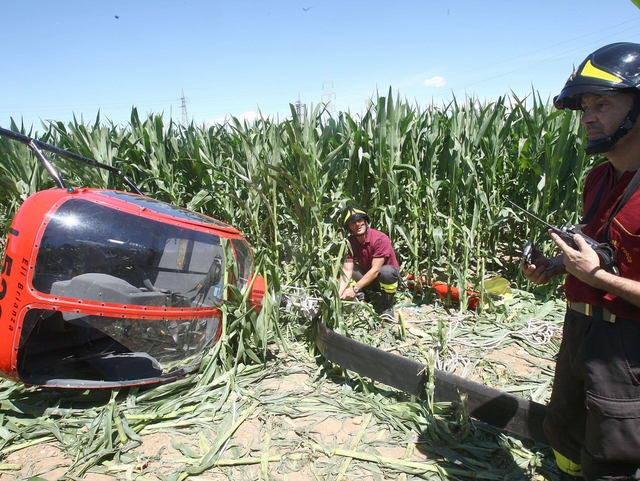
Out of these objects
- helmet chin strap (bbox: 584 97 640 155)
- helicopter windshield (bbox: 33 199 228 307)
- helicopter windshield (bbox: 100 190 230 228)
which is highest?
helmet chin strap (bbox: 584 97 640 155)

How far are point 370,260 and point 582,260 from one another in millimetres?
2986

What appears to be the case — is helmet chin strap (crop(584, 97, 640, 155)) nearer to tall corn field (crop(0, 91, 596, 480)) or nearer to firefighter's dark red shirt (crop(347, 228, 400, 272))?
tall corn field (crop(0, 91, 596, 480))

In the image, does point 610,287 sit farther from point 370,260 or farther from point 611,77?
point 370,260

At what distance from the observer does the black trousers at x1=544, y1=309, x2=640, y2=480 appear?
1577mm

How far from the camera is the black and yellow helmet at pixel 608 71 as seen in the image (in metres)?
1.61

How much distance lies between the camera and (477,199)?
4.48m

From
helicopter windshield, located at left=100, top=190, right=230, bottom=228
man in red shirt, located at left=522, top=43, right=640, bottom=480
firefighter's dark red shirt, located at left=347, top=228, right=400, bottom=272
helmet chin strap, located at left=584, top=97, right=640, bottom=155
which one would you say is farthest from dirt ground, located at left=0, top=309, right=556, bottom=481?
firefighter's dark red shirt, located at left=347, top=228, right=400, bottom=272

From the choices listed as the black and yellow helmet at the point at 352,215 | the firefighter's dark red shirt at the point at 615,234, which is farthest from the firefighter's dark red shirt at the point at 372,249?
the firefighter's dark red shirt at the point at 615,234

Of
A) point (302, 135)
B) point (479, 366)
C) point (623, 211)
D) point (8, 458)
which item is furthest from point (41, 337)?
point (623, 211)

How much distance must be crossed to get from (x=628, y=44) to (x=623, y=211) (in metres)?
0.67

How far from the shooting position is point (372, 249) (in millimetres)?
4492

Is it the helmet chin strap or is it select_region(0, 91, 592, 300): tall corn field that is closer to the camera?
the helmet chin strap

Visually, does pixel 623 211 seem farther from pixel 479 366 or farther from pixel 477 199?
pixel 477 199

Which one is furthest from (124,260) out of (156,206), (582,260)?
(582,260)
